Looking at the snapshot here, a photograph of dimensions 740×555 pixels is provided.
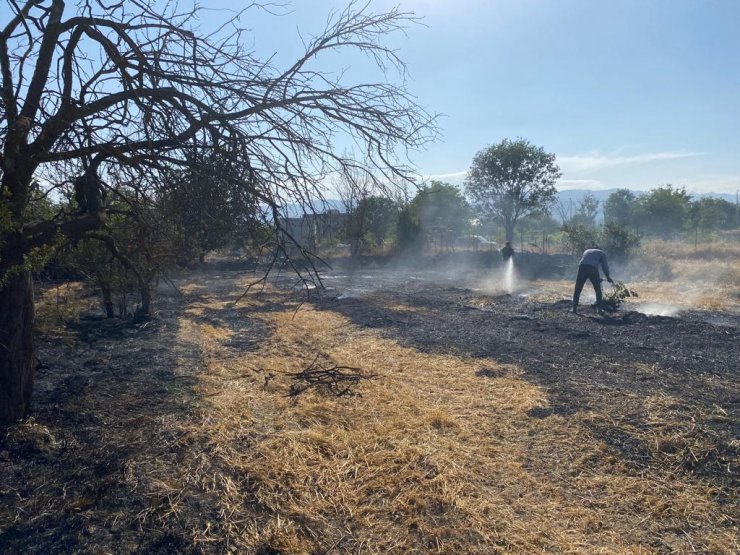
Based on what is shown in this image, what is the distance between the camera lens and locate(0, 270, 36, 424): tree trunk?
421 centimetres

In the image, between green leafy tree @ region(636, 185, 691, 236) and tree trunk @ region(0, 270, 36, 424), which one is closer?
tree trunk @ region(0, 270, 36, 424)

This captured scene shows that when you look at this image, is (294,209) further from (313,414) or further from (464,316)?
(464,316)

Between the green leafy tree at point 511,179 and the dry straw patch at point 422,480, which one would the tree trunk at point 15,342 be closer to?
the dry straw patch at point 422,480

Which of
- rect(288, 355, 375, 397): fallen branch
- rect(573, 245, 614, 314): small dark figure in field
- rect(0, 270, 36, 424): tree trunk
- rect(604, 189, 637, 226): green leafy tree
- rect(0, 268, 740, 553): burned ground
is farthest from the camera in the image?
rect(604, 189, 637, 226): green leafy tree

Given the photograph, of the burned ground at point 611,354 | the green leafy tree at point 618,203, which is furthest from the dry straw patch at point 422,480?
the green leafy tree at point 618,203

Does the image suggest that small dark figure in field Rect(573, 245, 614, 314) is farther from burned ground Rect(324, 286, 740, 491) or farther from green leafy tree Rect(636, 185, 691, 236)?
green leafy tree Rect(636, 185, 691, 236)

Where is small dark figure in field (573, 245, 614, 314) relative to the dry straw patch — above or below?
above

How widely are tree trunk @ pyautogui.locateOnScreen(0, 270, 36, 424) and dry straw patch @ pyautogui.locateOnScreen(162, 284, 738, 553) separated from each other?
1.35 m

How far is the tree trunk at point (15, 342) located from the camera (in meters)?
4.21

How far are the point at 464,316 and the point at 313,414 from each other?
25.4ft

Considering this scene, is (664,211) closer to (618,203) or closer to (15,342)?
(618,203)

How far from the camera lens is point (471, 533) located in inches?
133

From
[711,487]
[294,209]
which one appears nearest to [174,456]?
[294,209]

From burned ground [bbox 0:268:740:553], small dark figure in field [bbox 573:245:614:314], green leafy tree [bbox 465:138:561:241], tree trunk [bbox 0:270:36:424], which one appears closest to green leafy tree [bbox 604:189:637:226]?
green leafy tree [bbox 465:138:561:241]
